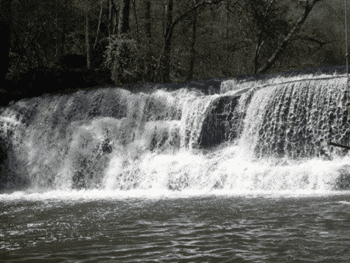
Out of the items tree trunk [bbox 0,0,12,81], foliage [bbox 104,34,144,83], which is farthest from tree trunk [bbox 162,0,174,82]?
tree trunk [bbox 0,0,12,81]

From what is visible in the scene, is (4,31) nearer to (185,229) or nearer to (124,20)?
(124,20)

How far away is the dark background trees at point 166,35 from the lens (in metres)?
20.2

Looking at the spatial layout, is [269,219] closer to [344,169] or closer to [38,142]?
[344,169]

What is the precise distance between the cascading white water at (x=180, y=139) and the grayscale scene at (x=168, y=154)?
34 millimetres

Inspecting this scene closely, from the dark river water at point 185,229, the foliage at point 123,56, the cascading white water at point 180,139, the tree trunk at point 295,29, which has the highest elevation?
the tree trunk at point 295,29

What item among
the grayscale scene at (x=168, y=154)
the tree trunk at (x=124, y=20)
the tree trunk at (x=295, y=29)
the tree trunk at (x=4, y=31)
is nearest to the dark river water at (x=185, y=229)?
the grayscale scene at (x=168, y=154)

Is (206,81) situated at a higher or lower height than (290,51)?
lower

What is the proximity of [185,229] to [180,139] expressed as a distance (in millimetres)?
7323

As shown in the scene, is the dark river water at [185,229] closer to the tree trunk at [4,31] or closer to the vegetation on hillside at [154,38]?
the vegetation on hillside at [154,38]

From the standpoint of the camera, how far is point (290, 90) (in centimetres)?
1221

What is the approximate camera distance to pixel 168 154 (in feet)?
42.9

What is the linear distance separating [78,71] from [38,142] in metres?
4.71

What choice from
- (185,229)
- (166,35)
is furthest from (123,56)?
(185,229)

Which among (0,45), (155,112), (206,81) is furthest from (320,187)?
(0,45)
